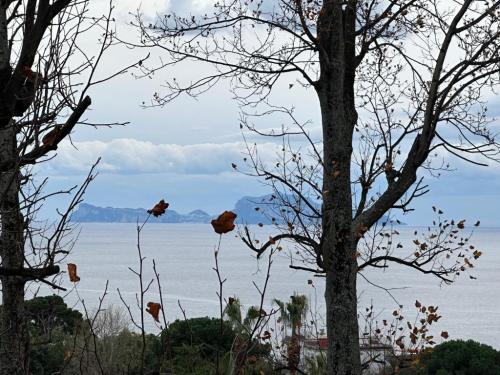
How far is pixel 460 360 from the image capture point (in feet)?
41.4

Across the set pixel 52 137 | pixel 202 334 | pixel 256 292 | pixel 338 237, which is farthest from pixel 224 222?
pixel 256 292

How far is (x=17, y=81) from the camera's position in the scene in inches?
162

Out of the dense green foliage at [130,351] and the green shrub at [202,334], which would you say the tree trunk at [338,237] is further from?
the green shrub at [202,334]


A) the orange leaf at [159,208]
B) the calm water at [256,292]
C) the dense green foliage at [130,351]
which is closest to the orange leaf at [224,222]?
the orange leaf at [159,208]

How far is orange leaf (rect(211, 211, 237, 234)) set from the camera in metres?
2.64

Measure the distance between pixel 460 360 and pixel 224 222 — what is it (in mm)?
11014

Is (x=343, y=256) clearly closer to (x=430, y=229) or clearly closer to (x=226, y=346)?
(x=430, y=229)

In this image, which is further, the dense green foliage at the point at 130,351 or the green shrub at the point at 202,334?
the green shrub at the point at 202,334

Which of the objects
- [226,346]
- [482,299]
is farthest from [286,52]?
[482,299]

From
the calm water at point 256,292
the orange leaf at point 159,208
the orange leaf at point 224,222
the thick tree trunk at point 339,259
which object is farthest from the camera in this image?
the calm water at point 256,292

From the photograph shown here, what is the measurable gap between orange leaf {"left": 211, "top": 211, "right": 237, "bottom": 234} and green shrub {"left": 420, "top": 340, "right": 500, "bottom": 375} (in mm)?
10445

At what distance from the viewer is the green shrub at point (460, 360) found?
12328 mm

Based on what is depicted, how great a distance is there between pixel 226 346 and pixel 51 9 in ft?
42.0

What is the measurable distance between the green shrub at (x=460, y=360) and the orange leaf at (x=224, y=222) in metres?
10.4
